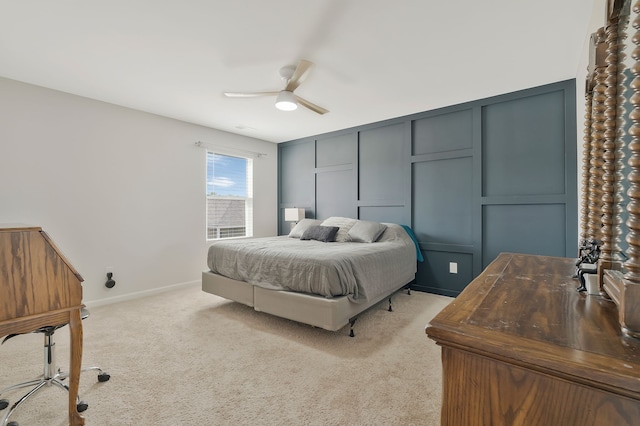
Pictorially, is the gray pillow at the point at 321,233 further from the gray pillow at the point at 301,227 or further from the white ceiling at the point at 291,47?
the white ceiling at the point at 291,47

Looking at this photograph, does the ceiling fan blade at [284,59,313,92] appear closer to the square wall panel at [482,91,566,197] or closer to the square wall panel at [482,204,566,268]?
the square wall panel at [482,91,566,197]

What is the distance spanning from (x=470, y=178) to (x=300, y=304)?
2598 mm

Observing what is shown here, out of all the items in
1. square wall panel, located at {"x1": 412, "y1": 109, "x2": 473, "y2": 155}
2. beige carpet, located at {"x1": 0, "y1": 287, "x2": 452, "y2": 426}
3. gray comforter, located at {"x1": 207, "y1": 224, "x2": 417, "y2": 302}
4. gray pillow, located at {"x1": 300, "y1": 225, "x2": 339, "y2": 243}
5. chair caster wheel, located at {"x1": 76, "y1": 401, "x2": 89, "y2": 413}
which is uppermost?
square wall panel, located at {"x1": 412, "y1": 109, "x2": 473, "y2": 155}

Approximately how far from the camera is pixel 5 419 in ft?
4.54

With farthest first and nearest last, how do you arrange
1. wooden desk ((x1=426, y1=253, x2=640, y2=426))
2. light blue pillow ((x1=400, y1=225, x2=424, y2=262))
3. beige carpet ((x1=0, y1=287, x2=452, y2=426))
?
light blue pillow ((x1=400, y1=225, x2=424, y2=262)), beige carpet ((x1=0, y1=287, x2=452, y2=426)), wooden desk ((x1=426, y1=253, x2=640, y2=426))

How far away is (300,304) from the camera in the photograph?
2.47 metres

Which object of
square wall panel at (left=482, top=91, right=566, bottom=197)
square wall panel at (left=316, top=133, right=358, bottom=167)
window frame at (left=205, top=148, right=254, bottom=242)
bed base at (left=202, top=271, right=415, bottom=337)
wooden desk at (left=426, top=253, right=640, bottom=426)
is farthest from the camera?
square wall panel at (left=316, top=133, right=358, bottom=167)

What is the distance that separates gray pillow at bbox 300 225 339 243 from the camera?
386 centimetres

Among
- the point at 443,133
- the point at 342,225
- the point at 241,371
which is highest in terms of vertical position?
the point at 443,133

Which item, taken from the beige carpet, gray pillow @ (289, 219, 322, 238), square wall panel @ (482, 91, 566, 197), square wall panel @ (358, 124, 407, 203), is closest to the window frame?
gray pillow @ (289, 219, 322, 238)

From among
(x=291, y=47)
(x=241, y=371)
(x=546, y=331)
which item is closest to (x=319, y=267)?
(x=241, y=371)

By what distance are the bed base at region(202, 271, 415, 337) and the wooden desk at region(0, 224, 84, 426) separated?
1.46m

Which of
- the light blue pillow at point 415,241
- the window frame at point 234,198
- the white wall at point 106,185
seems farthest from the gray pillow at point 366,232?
the white wall at point 106,185

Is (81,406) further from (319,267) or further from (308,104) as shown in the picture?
(308,104)
